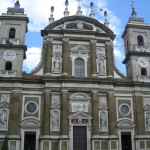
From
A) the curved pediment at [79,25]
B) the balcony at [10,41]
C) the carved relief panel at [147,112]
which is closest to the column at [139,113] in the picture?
the carved relief panel at [147,112]

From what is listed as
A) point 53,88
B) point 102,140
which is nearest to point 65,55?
point 53,88

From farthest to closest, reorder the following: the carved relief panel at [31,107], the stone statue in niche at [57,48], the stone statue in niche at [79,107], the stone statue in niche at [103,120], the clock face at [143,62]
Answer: the clock face at [143,62] → the stone statue in niche at [57,48] → the stone statue in niche at [79,107] → the stone statue in niche at [103,120] → the carved relief panel at [31,107]

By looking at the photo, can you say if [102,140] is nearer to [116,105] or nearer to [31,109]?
[116,105]

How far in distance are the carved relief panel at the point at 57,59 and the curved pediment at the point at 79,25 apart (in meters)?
2.34

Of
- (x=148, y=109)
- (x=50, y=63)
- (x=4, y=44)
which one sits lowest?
(x=148, y=109)

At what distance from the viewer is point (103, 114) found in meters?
25.6

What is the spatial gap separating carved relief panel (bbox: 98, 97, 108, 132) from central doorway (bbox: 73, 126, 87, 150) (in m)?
1.73

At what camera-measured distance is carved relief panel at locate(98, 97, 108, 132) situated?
82.4ft

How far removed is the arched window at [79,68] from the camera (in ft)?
88.3

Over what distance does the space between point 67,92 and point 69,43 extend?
5.82m

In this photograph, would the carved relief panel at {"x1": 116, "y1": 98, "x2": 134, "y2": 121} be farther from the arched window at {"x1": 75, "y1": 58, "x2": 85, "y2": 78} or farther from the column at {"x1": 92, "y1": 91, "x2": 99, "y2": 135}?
the arched window at {"x1": 75, "y1": 58, "x2": 85, "y2": 78}

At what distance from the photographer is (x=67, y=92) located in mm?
25453

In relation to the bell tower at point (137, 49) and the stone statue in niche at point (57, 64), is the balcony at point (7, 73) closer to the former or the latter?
the stone statue in niche at point (57, 64)

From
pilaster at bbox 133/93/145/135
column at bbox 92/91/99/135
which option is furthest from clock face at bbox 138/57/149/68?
column at bbox 92/91/99/135
